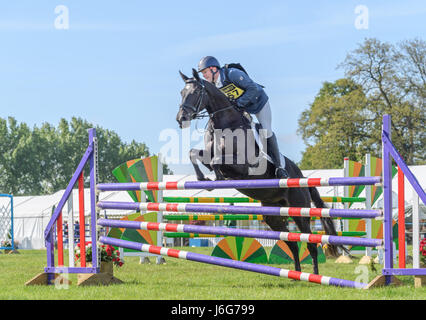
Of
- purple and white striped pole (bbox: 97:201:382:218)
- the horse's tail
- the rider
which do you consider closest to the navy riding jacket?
the rider

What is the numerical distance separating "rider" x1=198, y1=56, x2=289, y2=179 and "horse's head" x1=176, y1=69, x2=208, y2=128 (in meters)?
0.41

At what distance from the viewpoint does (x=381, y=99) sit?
35.2m

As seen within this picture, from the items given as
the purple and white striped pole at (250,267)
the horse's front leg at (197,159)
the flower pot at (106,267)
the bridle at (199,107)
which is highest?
the bridle at (199,107)

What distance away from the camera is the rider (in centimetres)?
721

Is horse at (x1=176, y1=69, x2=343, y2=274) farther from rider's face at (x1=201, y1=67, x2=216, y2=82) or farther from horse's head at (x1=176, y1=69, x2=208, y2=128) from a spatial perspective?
rider's face at (x1=201, y1=67, x2=216, y2=82)

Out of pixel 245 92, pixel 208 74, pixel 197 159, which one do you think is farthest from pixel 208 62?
pixel 197 159

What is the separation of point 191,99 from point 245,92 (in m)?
0.79

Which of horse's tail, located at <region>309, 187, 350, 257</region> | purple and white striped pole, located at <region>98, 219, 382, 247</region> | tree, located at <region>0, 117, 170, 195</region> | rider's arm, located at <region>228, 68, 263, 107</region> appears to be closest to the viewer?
purple and white striped pole, located at <region>98, 219, 382, 247</region>

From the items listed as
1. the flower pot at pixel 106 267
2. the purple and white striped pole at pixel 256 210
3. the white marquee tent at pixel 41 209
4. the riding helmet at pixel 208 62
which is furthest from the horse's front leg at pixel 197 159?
the white marquee tent at pixel 41 209

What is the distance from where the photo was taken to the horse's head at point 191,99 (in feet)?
21.5

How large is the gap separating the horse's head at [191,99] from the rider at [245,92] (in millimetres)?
406

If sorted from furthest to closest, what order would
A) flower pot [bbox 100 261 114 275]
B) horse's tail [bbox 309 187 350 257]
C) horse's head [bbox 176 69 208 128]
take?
horse's tail [bbox 309 187 350 257], flower pot [bbox 100 261 114 275], horse's head [bbox 176 69 208 128]

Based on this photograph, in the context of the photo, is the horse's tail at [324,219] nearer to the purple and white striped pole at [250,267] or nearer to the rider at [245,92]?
the rider at [245,92]

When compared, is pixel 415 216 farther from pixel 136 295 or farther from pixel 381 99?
pixel 381 99
